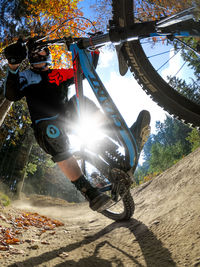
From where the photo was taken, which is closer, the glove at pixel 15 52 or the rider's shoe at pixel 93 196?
the rider's shoe at pixel 93 196

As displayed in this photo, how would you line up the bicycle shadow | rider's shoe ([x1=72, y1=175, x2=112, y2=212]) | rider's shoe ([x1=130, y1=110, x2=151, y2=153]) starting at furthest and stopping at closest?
rider's shoe ([x1=130, y1=110, x2=151, y2=153]) < rider's shoe ([x1=72, y1=175, x2=112, y2=212]) < the bicycle shadow

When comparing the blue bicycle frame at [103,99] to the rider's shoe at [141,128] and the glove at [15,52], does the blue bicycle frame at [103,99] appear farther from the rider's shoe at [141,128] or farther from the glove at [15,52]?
the glove at [15,52]

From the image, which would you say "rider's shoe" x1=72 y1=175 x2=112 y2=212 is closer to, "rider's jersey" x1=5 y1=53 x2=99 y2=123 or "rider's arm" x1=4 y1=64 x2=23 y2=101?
"rider's jersey" x1=5 y1=53 x2=99 y2=123

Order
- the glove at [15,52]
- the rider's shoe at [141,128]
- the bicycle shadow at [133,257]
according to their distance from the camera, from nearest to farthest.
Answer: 1. the bicycle shadow at [133,257]
2. the glove at [15,52]
3. the rider's shoe at [141,128]

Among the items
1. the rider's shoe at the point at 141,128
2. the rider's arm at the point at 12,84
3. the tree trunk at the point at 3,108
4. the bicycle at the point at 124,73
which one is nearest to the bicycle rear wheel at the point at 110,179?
the bicycle at the point at 124,73

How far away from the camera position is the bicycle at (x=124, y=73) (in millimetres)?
2119

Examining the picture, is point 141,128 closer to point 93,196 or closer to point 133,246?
point 93,196

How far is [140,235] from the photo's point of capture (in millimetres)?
2629

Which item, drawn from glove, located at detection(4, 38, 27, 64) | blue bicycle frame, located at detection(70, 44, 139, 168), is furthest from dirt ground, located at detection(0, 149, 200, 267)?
glove, located at detection(4, 38, 27, 64)

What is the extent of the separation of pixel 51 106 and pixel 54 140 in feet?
1.73

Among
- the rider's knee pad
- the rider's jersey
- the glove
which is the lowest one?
the rider's knee pad

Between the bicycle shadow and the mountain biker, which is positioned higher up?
the mountain biker

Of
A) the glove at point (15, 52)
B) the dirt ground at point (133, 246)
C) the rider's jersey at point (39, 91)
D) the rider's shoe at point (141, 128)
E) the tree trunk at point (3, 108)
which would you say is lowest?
the dirt ground at point (133, 246)

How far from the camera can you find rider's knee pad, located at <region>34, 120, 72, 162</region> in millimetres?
2475
